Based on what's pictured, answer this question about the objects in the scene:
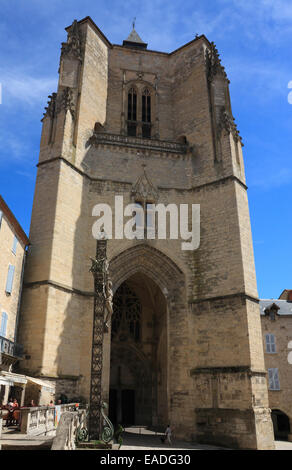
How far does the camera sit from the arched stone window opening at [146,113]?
20125mm

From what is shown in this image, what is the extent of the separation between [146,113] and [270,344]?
13697 mm

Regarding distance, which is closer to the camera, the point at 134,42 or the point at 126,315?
the point at 126,315

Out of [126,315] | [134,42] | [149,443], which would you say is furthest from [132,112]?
[149,443]

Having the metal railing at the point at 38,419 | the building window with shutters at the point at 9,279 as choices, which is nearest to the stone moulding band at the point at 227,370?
the metal railing at the point at 38,419

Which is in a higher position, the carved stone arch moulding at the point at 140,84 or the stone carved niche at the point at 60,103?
the carved stone arch moulding at the point at 140,84

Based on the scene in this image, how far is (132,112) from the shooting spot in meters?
20.5

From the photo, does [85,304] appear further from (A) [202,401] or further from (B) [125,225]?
(A) [202,401]

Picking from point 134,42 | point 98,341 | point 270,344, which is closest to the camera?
point 98,341

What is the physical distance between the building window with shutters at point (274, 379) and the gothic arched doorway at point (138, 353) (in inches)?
263

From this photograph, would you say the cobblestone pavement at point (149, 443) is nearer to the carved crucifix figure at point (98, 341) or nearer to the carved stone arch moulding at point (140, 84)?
the carved crucifix figure at point (98, 341)

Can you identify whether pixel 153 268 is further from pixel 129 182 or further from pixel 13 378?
pixel 13 378

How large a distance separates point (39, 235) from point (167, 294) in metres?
5.36

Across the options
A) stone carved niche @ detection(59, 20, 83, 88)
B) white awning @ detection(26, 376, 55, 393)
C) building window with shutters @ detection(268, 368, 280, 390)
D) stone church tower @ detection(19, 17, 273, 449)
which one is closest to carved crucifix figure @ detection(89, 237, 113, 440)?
white awning @ detection(26, 376, 55, 393)
